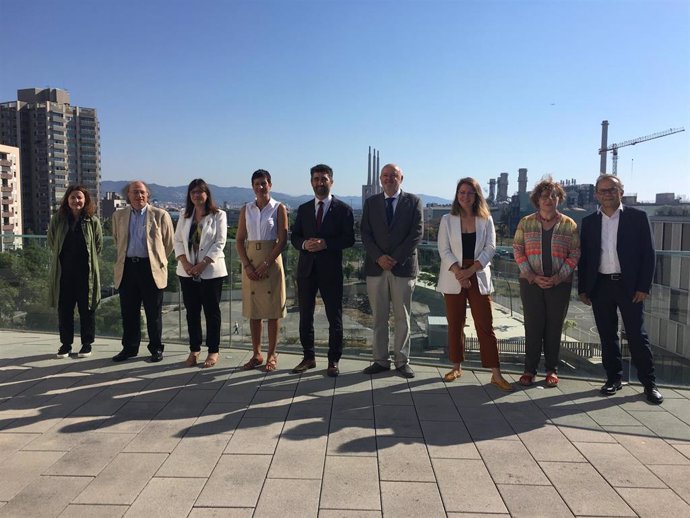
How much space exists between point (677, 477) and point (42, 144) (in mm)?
102535

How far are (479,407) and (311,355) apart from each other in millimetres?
1622

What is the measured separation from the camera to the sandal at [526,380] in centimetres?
418

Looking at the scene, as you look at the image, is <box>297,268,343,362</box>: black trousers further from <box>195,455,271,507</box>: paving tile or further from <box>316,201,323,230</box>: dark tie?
<box>195,455,271,507</box>: paving tile

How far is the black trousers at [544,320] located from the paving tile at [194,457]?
265 cm

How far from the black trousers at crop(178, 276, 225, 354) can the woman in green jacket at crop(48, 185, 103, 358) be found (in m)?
1.05

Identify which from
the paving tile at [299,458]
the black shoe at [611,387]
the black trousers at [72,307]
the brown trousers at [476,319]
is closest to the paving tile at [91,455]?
the paving tile at [299,458]

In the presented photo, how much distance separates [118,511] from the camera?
2256 millimetres

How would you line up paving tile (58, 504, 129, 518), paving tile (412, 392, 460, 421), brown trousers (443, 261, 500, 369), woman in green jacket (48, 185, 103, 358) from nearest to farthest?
paving tile (58, 504, 129, 518)
paving tile (412, 392, 460, 421)
brown trousers (443, 261, 500, 369)
woman in green jacket (48, 185, 103, 358)

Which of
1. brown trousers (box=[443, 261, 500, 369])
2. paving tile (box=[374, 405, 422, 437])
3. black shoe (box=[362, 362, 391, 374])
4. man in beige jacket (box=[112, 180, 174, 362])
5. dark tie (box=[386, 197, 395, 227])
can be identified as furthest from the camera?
man in beige jacket (box=[112, 180, 174, 362])

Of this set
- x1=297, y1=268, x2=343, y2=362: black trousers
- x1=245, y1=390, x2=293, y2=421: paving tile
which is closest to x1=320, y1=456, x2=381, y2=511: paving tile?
x1=245, y1=390, x2=293, y2=421: paving tile

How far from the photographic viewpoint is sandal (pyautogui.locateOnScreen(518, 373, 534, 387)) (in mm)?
4176

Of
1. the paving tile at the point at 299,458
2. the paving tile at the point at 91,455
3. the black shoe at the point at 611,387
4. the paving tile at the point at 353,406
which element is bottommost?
the paving tile at the point at 91,455

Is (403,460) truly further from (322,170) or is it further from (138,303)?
(138,303)

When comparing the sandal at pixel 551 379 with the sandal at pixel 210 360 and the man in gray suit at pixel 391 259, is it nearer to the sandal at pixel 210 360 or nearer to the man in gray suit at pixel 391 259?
the man in gray suit at pixel 391 259
